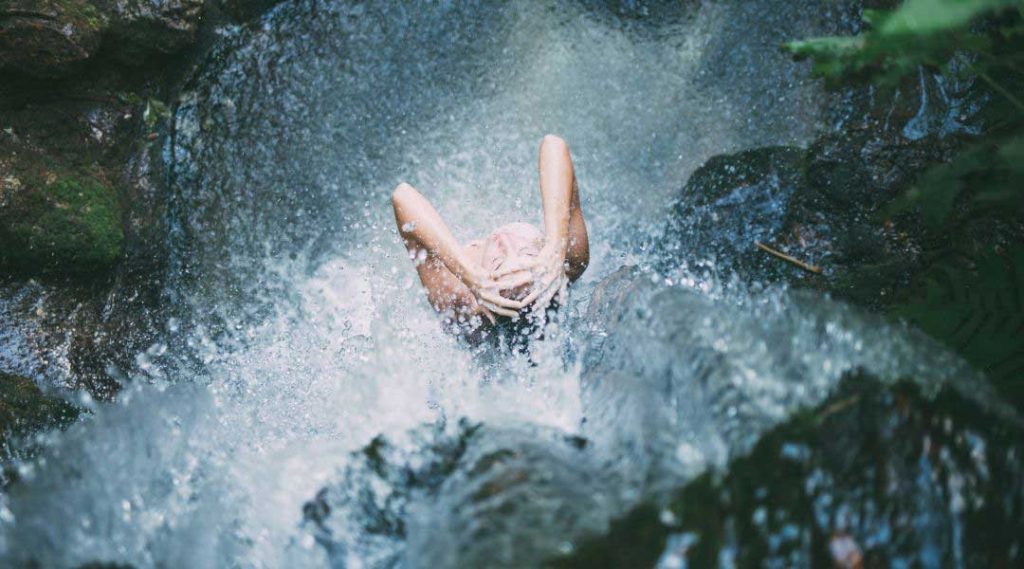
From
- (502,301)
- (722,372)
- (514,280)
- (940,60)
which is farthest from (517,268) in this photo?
(940,60)

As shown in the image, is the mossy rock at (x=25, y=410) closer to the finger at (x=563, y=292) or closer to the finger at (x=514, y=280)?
the finger at (x=514, y=280)

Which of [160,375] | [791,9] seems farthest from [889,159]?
[160,375]

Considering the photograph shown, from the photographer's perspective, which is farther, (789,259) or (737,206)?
(737,206)

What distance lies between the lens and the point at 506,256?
3.21 meters

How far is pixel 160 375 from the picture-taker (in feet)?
12.1

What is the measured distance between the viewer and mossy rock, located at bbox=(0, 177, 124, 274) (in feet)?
11.7

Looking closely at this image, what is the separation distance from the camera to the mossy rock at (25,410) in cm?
317

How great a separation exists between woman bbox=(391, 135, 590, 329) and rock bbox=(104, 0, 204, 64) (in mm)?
1644

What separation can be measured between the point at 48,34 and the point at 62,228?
0.95 m

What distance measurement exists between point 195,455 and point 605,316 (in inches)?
69.5

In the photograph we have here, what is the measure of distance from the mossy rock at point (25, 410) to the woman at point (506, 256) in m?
1.82

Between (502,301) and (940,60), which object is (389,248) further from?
(940,60)

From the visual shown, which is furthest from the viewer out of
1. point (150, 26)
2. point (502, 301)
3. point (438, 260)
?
point (150, 26)

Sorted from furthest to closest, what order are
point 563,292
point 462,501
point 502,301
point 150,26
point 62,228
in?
1. point 150,26
2. point 62,228
3. point 563,292
4. point 502,301
5. point 462,501
